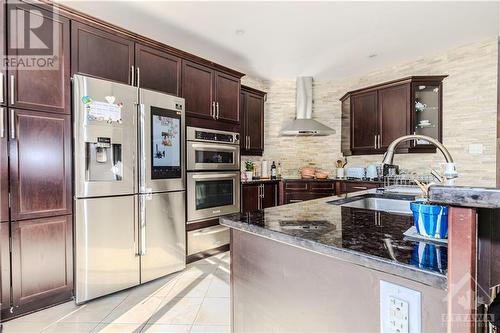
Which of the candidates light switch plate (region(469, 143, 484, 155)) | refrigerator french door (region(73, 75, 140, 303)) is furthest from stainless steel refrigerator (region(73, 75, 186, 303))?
light switch plate (region(469, 143, 484, 155))

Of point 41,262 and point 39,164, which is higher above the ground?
point 39,164

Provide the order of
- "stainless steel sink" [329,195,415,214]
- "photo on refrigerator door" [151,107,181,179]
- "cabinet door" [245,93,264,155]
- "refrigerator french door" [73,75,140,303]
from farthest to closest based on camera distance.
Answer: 1. "cabinet door" [245,93,264,155]
2. "photo on refrigerator door" [151,107,181,179]
3. "refrigerator french door" [73,75,140,303]
4. "stainless steel sink" [329,195,415,214]

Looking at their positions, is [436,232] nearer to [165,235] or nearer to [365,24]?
[165,235]

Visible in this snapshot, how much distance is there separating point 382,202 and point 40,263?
8.22ft

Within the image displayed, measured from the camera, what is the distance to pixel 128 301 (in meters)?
2.20

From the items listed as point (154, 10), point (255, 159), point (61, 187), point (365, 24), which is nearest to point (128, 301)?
point (61, 187)

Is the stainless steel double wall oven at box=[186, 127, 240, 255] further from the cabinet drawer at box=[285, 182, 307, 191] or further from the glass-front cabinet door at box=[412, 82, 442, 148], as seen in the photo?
the glass-front cabinet door at box=[412, 82, 442, 148]

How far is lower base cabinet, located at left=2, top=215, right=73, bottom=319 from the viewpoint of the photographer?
1.90 m

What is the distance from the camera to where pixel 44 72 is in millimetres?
2043

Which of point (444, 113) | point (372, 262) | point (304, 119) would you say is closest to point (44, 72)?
point (372, 262)

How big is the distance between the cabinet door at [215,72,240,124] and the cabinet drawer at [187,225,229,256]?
4.56ft

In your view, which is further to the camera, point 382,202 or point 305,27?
point 305,27

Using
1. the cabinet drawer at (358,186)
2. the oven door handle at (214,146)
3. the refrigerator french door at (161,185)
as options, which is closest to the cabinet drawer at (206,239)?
the refrigerator french door at (161,185)

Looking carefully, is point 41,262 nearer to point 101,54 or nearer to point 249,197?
point 101,54
